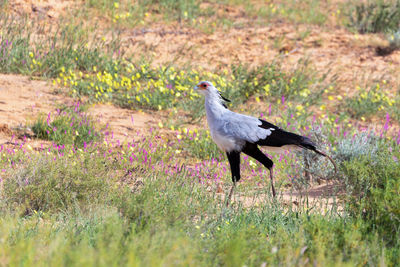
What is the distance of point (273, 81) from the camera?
9773 mm

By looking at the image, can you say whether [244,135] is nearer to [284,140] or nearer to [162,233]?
[284,140]

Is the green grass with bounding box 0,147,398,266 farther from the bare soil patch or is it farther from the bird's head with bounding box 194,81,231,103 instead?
the bare soil patch

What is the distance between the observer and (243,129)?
540 cm

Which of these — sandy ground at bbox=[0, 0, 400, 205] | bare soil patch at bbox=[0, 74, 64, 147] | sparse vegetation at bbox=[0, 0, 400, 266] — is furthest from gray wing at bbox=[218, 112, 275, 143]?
sandy ground at bbox=[0, 0, 400, 205]

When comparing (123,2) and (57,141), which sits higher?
(123,2)

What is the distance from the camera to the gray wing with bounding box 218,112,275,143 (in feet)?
17.7

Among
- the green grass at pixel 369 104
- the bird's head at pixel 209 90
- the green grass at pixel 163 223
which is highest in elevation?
Answer: the bird's head at pixel 209 90

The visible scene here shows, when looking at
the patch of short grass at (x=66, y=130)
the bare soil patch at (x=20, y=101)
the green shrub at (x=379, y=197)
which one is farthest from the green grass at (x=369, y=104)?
the bare soil patch at (x=20, y=101)

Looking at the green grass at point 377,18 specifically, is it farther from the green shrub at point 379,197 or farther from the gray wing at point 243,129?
the gray wing at point 243,129

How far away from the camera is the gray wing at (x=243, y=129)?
17.7 ft

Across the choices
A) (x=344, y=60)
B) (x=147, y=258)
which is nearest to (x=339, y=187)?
(x=147, y=258)

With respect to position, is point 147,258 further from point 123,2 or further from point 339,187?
point 123,2

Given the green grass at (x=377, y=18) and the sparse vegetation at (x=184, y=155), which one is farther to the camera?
the green grass at (x=377, y=18)

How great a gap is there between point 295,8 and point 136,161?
815cm
